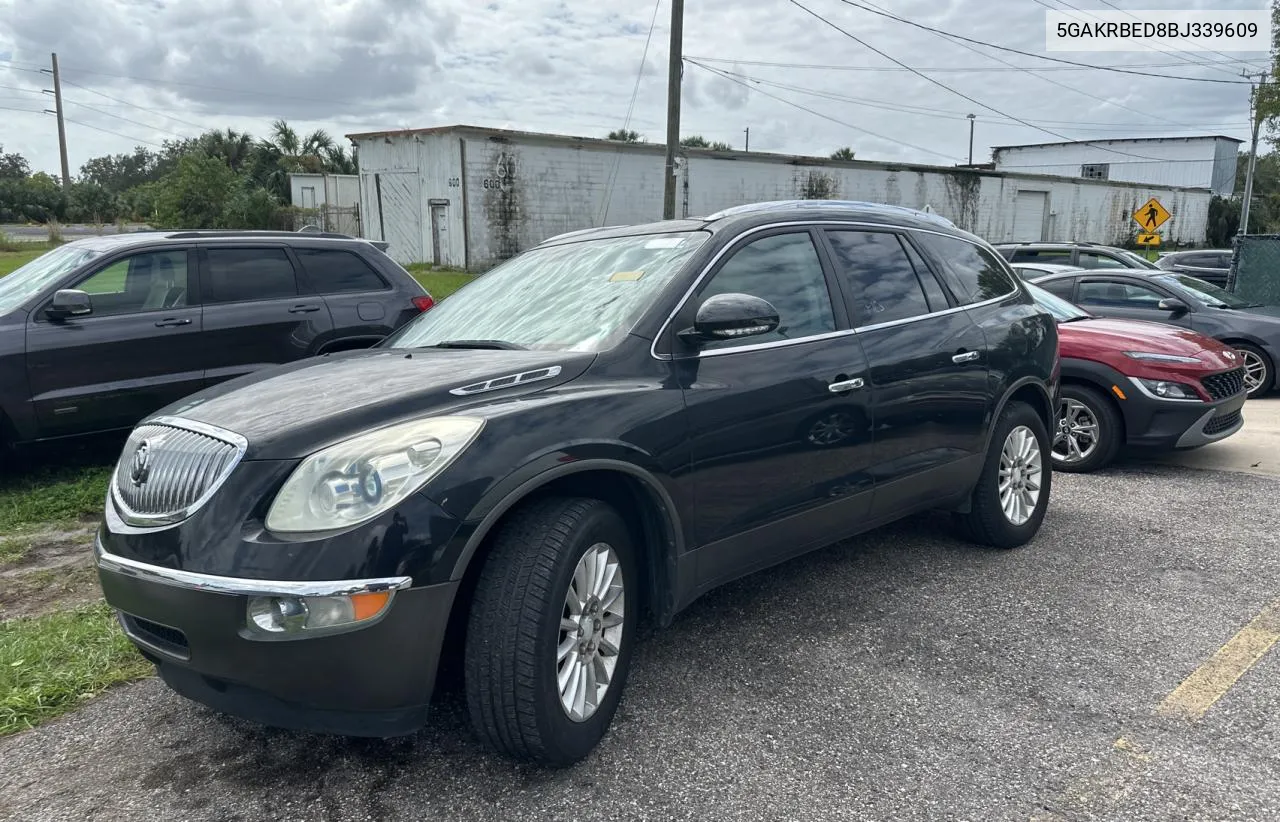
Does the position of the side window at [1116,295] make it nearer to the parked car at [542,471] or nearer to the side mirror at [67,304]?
the parked car at [542,471]

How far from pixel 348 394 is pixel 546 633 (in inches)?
38.6

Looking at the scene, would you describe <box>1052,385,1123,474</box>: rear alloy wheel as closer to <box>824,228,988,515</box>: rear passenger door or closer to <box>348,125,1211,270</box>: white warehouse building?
<box>824,228,988,515</box>: rear passenger door

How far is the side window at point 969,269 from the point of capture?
15.2 feet

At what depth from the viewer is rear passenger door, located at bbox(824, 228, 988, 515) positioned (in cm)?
395

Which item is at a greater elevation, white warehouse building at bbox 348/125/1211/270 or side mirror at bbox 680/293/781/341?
white warehouse building at bbox 348/125/1211/270

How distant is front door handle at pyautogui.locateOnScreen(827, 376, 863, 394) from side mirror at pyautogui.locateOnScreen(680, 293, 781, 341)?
1.86 feet

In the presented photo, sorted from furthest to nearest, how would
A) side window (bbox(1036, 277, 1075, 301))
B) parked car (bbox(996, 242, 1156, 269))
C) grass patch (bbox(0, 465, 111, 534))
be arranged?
parked car (bbox(996, 242, 1156, 269)), side window (bbox(1036, 277, 1075, 301)), grass patch (bbox(0, 465, 111, 534))

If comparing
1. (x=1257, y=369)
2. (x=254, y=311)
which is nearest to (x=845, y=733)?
(x=254, y=311)

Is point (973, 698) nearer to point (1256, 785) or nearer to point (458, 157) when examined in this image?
point (1256, 785)

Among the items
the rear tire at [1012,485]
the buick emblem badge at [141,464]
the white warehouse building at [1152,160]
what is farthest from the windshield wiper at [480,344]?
the white warehouse building at [1152,160]

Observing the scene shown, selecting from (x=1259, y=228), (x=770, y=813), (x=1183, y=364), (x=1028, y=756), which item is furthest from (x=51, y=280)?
(x=1259, y=228)

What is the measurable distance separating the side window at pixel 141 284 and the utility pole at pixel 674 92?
10.5 m

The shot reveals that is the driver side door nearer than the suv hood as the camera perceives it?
No

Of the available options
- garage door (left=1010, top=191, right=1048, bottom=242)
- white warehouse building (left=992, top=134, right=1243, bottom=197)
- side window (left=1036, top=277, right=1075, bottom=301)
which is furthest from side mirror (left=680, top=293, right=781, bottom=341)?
white warehouse building (left=992, top=134, right=1243, bottom=197)
